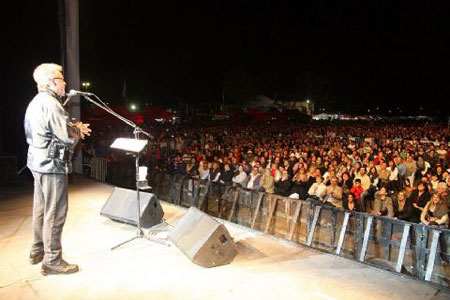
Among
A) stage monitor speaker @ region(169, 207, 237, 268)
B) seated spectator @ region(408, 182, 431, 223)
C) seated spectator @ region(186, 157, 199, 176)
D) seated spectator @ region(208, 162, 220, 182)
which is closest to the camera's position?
stage monitor speaker @ region(169, 207, 237, 268)

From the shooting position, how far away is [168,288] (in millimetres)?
3654

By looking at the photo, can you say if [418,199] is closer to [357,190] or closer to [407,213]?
[407,213]

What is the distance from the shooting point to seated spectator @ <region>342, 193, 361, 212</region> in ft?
24.9

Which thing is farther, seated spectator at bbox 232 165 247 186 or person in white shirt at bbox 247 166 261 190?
seated spectator at bbox 232 165 247 186

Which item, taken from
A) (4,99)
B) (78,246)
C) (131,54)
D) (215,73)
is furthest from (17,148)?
(215,73)

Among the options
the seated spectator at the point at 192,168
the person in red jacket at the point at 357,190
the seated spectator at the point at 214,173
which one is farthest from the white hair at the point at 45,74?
the seated spectator at the point at 192,168

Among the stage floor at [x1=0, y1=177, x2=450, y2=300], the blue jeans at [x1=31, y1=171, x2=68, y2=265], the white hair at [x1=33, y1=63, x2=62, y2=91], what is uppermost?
the white hair at [x1=33, y1=63, x2=62, y2=91]

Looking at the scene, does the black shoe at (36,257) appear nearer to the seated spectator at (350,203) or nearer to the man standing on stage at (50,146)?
the man standing on stage at (50,146)

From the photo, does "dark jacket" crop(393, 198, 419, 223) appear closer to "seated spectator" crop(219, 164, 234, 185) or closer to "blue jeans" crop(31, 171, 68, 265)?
Answer: "seated spectator" crop(219, 164, 234, 185)

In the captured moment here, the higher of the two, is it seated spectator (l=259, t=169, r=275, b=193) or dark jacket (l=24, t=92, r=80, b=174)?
dark jacket (l=24, t=92, r=80, b=174)

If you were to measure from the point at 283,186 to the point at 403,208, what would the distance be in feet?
8.84

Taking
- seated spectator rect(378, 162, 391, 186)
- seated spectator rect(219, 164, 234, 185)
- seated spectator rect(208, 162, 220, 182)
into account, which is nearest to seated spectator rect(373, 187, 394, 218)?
seated spectator rect(378, 162, 391, 186)

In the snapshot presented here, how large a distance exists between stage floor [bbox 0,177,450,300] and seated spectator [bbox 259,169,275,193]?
403cm

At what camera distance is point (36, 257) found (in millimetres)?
4062
